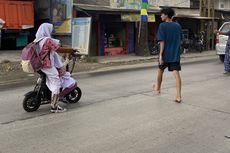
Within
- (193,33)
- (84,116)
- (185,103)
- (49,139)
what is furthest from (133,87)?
(193,33)

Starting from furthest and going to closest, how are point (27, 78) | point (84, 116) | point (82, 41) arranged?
point (82, 41), point (27, 78), point (84, 116)

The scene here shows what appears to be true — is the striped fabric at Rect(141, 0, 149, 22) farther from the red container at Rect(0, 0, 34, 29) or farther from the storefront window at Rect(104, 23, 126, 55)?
the red container at Rect(0, 0, 34, 29)

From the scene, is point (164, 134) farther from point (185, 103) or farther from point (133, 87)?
point (133, 87)

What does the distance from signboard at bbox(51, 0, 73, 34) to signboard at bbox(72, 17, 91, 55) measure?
3.85 feet

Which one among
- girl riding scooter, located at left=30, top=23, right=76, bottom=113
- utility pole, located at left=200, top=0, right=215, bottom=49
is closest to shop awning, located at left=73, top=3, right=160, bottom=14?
utility pole, located at left=200, top=0, right=215, bottom=49

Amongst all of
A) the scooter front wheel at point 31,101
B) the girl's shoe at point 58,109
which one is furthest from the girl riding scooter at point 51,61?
the scooter front wheel at point 31,101

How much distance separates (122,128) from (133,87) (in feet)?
12.9

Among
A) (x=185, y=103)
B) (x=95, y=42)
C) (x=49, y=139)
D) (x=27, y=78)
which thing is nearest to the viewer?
(x=49, y=139)

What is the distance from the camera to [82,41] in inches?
708

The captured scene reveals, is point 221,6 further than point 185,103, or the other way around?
point 221,6

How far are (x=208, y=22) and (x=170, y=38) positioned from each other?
21.3 m

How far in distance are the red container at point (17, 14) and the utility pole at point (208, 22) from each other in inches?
510

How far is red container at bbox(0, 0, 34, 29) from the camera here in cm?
1980

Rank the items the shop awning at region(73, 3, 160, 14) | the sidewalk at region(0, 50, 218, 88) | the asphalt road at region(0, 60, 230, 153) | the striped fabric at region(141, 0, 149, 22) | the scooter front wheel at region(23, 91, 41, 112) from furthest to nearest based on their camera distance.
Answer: the striped fabric at region(141, 0, 149, 22) < the shop awning at region(73, 3, 160, 14) < the sidewalk at region(0, 50, 218, 88) < the scooter front wheel at region(23, 91, 41, 112) < the asphalt road at region(0, 60, 230, 153)
